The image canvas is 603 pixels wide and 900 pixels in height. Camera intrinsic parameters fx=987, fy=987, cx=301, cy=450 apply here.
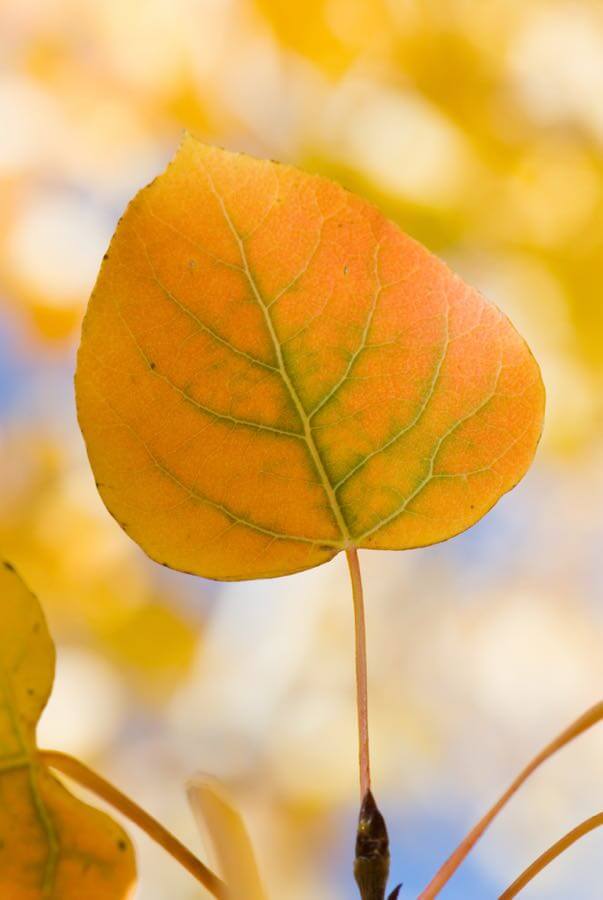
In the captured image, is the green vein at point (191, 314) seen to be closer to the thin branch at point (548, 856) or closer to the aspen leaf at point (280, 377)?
the aspen leaf at point (280, 377)

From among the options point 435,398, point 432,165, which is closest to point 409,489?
point 435,398

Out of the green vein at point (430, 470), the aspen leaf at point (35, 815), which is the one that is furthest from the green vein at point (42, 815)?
the green vein at point (430, 470)

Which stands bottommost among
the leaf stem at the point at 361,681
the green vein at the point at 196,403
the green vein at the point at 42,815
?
the green vein at the point at 42,815

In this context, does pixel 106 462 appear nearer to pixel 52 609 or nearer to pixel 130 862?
pixel 130 862

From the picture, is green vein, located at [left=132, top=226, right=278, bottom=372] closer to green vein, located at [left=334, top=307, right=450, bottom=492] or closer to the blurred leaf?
green vein, located at [left=334, top=307, right=450, bottom=492]

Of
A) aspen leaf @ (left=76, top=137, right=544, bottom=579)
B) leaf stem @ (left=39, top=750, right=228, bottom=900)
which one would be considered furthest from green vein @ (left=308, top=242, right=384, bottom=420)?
leaf stem @ (left=39, top=750, right=228, bottom=900)

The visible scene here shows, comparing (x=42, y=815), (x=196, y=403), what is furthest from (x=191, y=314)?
(x=42, y=815)
